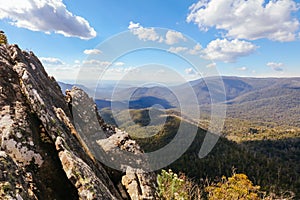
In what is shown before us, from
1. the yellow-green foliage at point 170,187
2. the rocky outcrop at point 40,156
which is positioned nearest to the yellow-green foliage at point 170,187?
the yellow-green foliage at point 170,187

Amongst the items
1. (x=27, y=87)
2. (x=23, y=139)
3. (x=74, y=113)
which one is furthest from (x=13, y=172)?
(x=74, y=113)

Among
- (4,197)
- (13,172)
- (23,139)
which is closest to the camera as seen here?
(4,197)

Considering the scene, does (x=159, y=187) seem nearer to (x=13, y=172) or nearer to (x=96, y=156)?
(x=96, y=156)

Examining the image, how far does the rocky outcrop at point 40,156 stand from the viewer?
204 inches

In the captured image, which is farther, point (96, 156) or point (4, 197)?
point (96, 156)

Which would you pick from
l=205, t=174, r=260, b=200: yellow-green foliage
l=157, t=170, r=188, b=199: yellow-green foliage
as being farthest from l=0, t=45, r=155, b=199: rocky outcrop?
l=205, t=174, r=260, b=200: yellow-green foliage

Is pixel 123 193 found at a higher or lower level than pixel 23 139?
lower

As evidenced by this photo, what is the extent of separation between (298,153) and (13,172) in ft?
755

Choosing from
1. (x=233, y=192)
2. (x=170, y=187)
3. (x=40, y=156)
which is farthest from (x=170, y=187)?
(x=40, y=156)

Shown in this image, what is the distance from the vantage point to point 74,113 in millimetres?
9891

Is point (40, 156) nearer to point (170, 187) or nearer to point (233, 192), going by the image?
point (170, 187)

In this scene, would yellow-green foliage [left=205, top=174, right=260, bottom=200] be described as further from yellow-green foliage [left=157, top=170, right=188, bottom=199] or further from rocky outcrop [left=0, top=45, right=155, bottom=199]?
rocky outcrop [left=0, top=45, right=155, bottom=199]

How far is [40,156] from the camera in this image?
5.97 metres

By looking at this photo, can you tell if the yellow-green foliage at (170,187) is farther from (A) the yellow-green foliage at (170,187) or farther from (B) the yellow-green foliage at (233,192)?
(B) the yellow-green foliage at (233,192)
